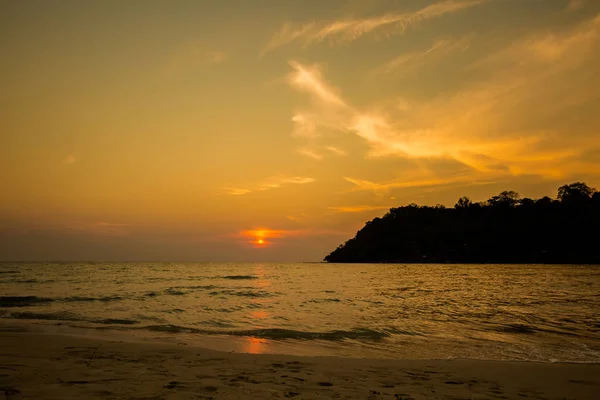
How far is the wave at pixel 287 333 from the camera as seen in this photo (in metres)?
14.1

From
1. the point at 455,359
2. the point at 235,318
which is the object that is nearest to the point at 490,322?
the point at 455,359

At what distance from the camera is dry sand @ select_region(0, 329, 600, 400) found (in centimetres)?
659

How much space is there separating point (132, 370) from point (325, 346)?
643cm

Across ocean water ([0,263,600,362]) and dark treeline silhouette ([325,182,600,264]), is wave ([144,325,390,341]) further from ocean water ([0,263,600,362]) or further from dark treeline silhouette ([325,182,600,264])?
dark treeline silhouette ([325,182,600,264])

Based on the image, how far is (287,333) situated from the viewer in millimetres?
14734

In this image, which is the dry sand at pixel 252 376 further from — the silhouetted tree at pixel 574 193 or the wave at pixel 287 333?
the silhouetted tree at pixel 574 193

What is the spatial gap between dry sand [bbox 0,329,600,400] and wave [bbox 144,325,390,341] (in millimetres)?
3781

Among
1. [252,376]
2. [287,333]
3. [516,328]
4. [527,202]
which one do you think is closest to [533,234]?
A: [527,202]

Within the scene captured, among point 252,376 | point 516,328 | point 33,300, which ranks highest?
point 252,376

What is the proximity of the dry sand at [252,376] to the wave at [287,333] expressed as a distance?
3781mm

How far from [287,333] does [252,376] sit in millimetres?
7085

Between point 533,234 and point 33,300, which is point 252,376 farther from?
point 533,234

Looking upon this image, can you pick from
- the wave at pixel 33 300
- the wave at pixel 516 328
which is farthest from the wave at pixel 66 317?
the wave at pixel 516 328

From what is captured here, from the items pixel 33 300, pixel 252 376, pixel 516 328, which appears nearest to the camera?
pixel 252 376
